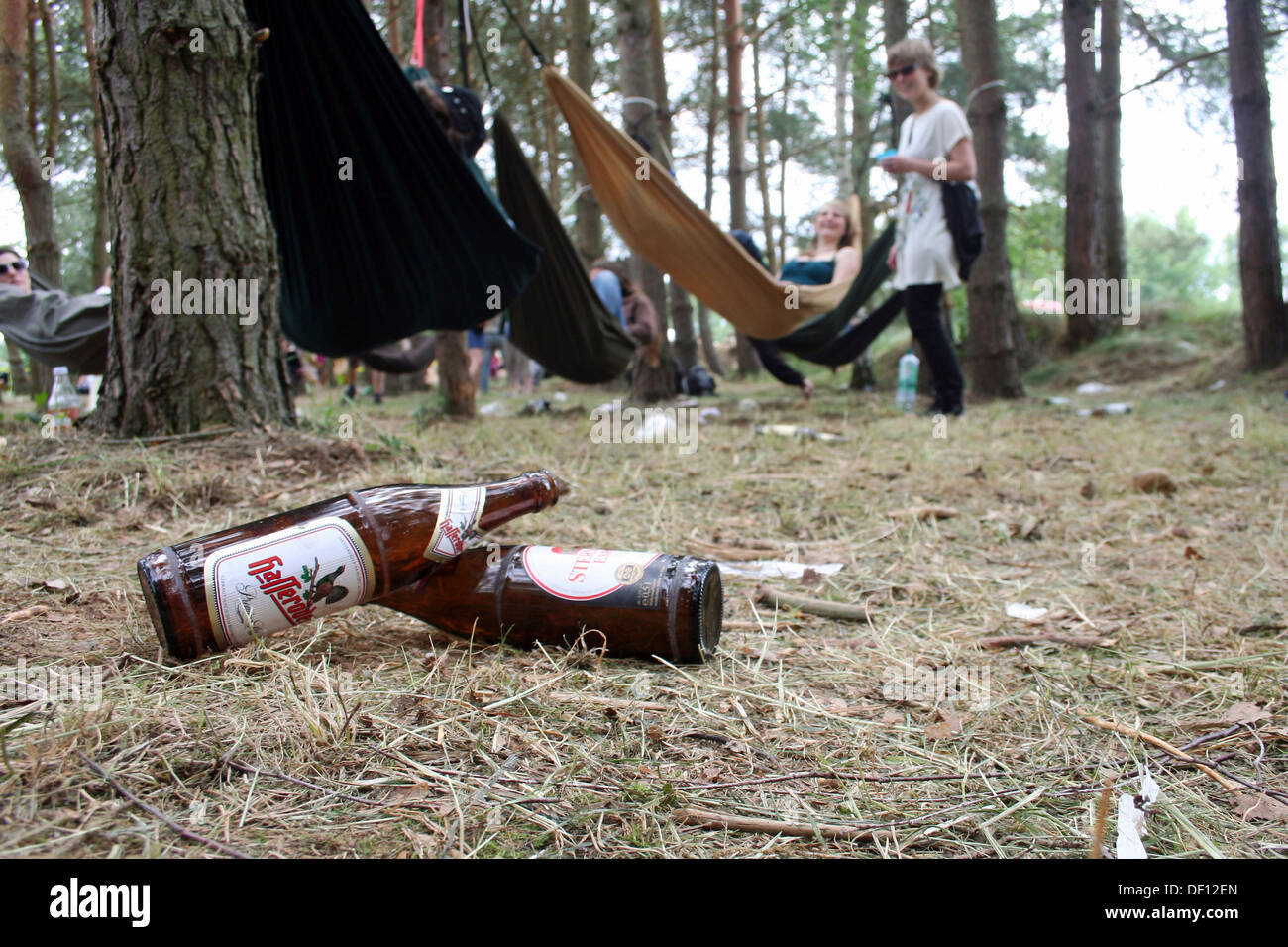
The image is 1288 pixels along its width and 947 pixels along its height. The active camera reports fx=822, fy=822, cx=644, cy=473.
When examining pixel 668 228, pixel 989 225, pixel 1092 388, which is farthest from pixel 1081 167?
pixel 668 228

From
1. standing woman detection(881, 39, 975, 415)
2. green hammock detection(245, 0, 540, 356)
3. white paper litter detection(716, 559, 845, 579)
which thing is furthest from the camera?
standing woman detection(881, 39, 975, 415)

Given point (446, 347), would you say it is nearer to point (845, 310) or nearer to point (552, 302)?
point (552, 302)

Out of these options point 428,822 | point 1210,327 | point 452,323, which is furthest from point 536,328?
point 1210,327

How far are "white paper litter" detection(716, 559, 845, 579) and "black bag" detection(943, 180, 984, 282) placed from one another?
2.72 m

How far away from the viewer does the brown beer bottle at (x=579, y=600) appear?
4.39 ft

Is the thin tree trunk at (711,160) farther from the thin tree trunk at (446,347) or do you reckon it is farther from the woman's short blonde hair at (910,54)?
the woman's short blonde hair at (910,54)

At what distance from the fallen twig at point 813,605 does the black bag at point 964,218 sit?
3.00 meters

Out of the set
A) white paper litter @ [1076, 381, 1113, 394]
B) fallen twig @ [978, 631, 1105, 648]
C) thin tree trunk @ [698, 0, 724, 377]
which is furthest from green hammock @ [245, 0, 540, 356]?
thin tree trunk @ [698, 0, 724, 377]

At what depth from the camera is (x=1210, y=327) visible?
25.1 ft

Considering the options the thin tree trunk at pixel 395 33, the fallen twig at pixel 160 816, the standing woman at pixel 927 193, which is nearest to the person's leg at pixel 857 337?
the standing woman at pixel 927 193

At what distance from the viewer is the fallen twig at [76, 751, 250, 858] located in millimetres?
748

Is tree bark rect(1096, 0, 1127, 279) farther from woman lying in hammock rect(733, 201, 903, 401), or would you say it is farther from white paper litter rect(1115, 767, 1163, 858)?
white paper litter rect(1115, 767, 1163, 858)

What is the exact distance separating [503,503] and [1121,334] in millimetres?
7939
